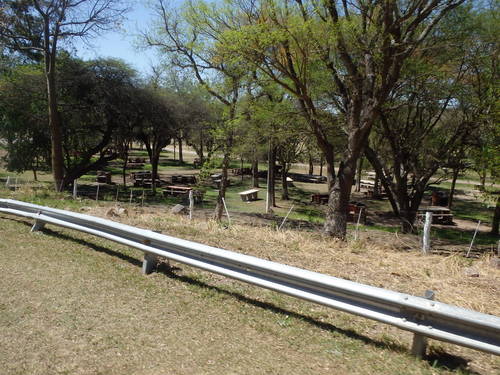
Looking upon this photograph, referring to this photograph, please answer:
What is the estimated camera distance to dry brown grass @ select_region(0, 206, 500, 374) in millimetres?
3238

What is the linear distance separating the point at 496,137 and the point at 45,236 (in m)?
14.4

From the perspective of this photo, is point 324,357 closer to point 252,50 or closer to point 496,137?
point 252,50

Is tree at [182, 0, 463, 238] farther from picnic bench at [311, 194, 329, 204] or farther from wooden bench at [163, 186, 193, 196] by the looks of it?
picnic bench at [311, 194, 329, 204]

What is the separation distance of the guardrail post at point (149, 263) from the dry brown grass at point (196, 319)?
0.14 m

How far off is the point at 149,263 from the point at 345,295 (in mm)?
2547

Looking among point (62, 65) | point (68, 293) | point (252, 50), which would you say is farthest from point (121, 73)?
point (68, 293)

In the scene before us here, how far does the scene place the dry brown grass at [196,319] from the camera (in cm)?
324

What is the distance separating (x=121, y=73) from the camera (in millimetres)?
27234

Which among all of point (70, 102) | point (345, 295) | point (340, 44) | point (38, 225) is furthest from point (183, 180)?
point (345, 295)

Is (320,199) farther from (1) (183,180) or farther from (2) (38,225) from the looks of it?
(2) (38,225)

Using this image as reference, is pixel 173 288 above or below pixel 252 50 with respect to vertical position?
below

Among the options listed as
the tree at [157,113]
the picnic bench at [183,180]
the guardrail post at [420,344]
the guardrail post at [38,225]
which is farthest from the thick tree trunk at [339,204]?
the picnic bench at [183,180]

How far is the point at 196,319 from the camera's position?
13.1ft

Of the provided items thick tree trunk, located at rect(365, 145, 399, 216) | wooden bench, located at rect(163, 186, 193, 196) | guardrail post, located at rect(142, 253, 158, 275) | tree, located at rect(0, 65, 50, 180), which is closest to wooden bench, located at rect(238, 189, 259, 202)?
wooden bench, located at rect(163, 186, 193, 196)
